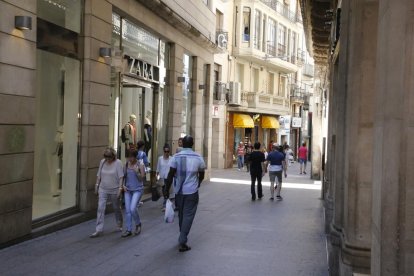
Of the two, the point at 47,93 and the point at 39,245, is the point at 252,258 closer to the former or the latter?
the point at 39,245

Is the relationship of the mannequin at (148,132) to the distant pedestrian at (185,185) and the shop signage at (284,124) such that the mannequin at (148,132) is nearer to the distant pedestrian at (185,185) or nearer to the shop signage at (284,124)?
the distant pedestrian at (185,185)

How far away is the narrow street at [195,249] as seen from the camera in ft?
25.7

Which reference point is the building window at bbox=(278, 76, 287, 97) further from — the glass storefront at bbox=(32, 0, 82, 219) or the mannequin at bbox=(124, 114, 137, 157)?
the glass storefront at bbox=(32, 0, 82, 219)

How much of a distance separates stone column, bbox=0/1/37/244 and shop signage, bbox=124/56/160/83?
5628 mm

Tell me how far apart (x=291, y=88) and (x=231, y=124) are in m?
14.1

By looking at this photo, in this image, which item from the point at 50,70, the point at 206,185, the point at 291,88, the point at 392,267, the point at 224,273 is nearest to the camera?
the point at 392,267

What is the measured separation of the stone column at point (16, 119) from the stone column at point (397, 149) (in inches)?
264

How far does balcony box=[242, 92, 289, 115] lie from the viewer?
38591 millimetres

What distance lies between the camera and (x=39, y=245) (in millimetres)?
9180

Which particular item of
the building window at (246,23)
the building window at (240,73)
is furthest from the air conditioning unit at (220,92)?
the building window at (246,23)

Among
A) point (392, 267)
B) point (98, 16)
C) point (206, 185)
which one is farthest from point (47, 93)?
point (206, 185)

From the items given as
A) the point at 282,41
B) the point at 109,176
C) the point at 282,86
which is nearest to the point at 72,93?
the point at 109,176

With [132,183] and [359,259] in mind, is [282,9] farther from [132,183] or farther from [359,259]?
[359,259]

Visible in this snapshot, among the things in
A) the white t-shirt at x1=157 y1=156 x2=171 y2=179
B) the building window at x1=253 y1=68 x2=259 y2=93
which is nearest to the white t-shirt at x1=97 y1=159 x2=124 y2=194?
the white t-shirt at x1=157 y1=156 x2=171 y2=179
